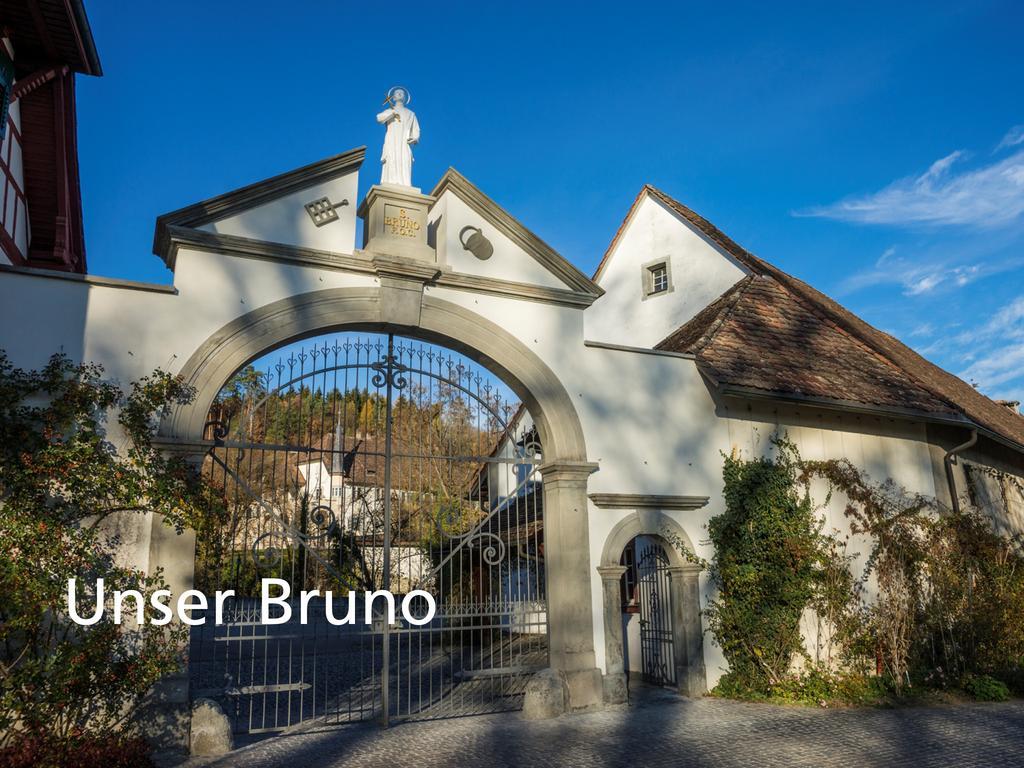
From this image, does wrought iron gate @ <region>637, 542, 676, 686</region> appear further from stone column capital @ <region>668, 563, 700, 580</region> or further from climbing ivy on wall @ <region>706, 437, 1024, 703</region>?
climbing ivy on wall @ <region>706, 437, 1024, 703</region>

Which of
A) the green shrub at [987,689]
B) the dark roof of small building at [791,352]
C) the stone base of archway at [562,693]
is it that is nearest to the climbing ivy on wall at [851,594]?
the green shrub at [987,689]

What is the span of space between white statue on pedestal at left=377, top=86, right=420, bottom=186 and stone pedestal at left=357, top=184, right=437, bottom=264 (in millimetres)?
282

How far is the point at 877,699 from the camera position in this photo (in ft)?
30.7

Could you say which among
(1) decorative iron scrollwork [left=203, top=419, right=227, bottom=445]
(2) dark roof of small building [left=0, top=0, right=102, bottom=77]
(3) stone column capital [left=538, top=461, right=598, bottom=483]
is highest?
(2) dark roof of small building [left=0, top=0, right=102, bottom=77]

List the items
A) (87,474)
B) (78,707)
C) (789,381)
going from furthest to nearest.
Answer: (789,381)
(87,474)
(78,707)

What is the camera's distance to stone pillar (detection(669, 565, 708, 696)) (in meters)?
9.64

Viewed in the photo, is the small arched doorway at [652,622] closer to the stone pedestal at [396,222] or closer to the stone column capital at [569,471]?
the stone column capital at [569,471]

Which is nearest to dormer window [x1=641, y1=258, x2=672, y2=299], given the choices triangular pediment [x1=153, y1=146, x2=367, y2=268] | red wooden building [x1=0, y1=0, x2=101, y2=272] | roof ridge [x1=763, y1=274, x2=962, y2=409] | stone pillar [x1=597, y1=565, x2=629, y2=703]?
roof ridge [x1=763, y1=274, x2=962, y2=409]

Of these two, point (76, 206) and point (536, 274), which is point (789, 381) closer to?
point (536, 274)

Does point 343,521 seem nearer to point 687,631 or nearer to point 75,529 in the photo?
point 75,529

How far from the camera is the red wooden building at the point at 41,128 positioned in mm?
9016

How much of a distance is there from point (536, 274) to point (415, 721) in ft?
17.6

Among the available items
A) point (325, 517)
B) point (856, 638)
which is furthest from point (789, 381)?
point (325, 517)

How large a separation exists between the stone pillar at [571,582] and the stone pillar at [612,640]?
0.58 feet
